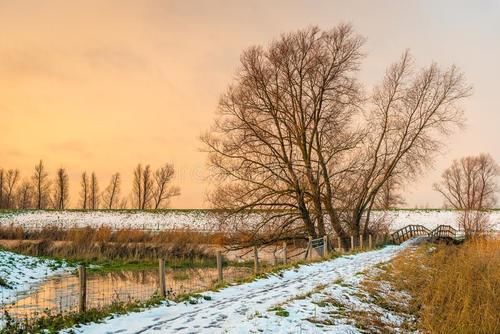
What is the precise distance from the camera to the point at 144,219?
52344 mm

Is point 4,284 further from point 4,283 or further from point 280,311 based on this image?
point 280,311

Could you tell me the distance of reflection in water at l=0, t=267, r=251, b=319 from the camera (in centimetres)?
1332

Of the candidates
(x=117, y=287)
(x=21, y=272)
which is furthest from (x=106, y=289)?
(x=21, y=272)

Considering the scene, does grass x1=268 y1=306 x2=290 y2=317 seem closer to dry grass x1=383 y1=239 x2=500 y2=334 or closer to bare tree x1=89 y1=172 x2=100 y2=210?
dry grass x1=383 y1=239 x2=500 y2=334

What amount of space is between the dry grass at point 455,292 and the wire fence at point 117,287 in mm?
4725

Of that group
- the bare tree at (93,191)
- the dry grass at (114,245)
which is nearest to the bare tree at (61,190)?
the bare tree at (93,191)

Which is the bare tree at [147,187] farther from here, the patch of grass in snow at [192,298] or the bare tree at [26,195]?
the patch of grass in snow at [192,298]

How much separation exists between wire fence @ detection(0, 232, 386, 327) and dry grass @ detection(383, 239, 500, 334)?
472cm

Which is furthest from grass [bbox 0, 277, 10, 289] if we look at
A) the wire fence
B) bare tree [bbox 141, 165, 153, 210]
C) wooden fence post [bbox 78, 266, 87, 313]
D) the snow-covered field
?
bare tree [bbox 141, 165, 153, 210]

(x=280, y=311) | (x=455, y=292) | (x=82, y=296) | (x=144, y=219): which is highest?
(x=144, y=219)

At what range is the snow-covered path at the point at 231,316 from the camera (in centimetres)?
866

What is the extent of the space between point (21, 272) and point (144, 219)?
31847 millimetres

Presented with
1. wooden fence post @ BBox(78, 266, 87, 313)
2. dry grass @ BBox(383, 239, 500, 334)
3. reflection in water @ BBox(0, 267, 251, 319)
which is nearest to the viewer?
dry grass @ BBox(383, 239, 500, 334)

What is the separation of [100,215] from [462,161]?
193ft
